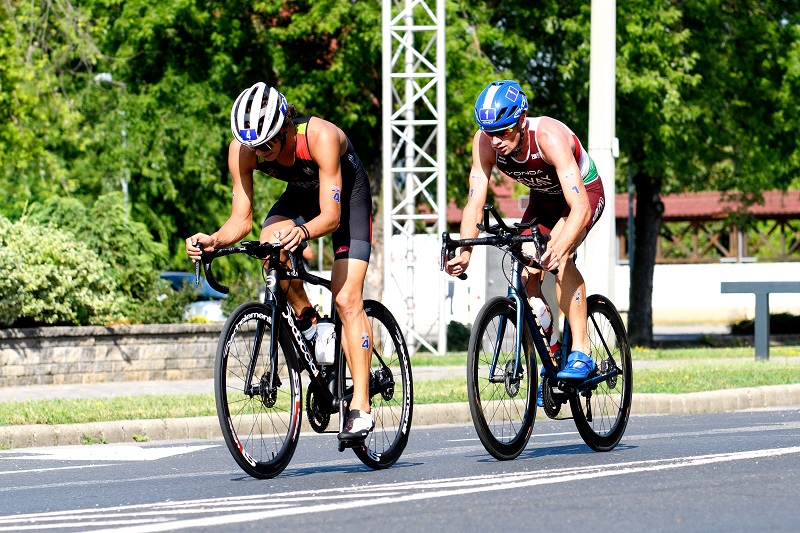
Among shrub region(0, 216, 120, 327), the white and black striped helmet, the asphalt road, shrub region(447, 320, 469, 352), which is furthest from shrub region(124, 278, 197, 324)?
the white and black striped helmet

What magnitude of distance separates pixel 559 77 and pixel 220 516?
71.2ft

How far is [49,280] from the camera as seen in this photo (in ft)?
58.1

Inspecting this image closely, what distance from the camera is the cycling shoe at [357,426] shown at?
773 centimetres

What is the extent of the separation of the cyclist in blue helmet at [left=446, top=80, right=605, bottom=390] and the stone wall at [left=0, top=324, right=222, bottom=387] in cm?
955

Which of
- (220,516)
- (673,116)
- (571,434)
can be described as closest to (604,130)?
(673,116)

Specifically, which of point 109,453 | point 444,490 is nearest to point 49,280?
point 109,453

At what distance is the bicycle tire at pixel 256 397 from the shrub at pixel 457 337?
18142 mm

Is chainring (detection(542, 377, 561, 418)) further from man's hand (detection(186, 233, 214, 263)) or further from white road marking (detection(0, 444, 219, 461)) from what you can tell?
white road marking (detection(0, 444, 219, 461))

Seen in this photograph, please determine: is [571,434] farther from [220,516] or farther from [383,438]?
[220,516]

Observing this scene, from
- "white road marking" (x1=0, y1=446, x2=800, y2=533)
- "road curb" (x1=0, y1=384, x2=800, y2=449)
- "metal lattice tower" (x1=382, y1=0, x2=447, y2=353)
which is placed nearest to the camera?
"white road marking" (x1=0, y1=446, x2=800, y2=533)

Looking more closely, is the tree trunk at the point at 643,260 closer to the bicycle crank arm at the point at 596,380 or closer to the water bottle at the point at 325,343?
the bicycle crank arm at the point at 596,380

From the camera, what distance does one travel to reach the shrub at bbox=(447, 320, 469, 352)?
85.9 ft

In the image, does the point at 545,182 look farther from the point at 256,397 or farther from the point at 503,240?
the point at 256,397

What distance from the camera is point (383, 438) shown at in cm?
830
